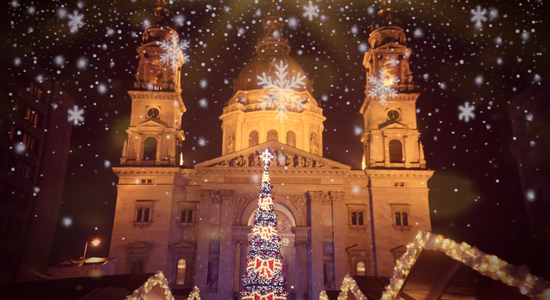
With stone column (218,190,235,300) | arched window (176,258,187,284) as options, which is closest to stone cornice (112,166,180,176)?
stone column (218,190,235,300)

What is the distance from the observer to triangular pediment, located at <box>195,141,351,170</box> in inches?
1350

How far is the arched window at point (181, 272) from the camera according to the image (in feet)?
109

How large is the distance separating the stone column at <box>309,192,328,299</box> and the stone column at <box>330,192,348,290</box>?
1.04 metres

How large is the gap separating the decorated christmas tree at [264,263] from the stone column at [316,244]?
431 inches

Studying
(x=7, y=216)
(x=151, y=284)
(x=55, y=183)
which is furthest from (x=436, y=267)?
(x=55, y=183)

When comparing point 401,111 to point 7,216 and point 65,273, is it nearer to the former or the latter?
point 65,273

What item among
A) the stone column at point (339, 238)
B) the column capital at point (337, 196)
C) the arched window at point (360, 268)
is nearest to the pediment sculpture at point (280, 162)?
the column capital at point (337, 196)

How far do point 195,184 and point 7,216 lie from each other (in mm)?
15499

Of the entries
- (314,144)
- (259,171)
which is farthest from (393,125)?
(259,171)

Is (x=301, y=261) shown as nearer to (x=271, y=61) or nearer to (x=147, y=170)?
(x=147, y=170)

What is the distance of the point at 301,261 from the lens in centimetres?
3188

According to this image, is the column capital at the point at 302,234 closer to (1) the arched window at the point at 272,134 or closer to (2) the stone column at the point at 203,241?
(2) the stone column at the point at 203,241

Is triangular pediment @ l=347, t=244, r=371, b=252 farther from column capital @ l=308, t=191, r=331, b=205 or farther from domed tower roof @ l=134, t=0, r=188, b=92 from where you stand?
domed tower roof @ l=134, t=0, r=188, b=92
